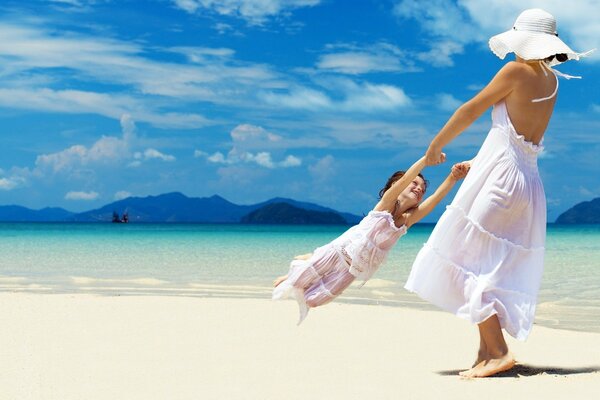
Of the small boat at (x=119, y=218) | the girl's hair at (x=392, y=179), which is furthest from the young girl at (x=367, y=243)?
the small boat at (x=119, y=218)

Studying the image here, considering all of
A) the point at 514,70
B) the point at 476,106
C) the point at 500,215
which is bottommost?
the point at 500,215

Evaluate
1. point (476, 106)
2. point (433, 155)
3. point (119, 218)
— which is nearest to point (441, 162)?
point (433, 155)

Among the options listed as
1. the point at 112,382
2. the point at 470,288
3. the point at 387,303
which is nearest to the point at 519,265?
the point at 470,288

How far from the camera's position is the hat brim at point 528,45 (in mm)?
5176

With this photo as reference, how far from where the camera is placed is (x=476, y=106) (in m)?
5.17

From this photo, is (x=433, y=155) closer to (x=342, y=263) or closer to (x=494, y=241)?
(x=494, y=241)

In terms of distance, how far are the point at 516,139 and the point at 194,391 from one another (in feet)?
8.35

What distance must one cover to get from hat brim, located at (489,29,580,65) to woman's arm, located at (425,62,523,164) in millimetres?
118

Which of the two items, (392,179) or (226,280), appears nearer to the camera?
(392,179)

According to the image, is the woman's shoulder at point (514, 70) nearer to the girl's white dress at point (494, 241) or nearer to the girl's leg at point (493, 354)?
the girl's white dress at point (494, 241)

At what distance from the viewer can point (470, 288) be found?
17.0ft

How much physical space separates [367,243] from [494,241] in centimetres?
85

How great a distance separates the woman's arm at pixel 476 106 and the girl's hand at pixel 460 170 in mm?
313

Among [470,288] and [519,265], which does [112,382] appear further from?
[519,265]
